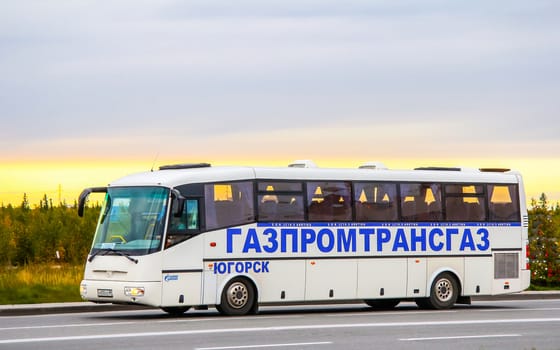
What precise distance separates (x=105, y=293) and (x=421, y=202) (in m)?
7.63

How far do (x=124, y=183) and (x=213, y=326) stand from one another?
474 cm

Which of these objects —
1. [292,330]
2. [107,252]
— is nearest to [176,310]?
[107,252]

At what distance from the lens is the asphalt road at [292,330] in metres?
17.0

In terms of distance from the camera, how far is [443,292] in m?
26.8

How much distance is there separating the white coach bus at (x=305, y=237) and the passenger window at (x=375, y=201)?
3 centimetres

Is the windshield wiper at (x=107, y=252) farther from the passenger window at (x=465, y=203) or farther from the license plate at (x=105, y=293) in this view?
the passenger window at (x=465, y=203)

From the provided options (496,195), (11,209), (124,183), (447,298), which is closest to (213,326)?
(124,183)

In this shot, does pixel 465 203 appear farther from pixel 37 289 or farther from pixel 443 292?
pixel 37 289

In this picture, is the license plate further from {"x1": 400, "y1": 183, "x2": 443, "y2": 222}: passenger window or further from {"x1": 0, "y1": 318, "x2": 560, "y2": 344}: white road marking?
{"x1": 400, "y1": 183, "x2": 443, "y2": 222}: passenger window

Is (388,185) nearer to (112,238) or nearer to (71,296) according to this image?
(112,238)

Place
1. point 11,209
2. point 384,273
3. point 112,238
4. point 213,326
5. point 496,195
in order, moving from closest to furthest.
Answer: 1. point 213,326
2. point 112,238
3. point 384,273
4. point 496,195
5. point 11,209

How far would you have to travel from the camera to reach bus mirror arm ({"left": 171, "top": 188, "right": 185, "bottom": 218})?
22.5 m

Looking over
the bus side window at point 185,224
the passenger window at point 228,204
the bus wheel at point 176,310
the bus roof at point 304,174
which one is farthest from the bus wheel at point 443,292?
the bus side window at point 185,224

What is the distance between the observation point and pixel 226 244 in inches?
924
